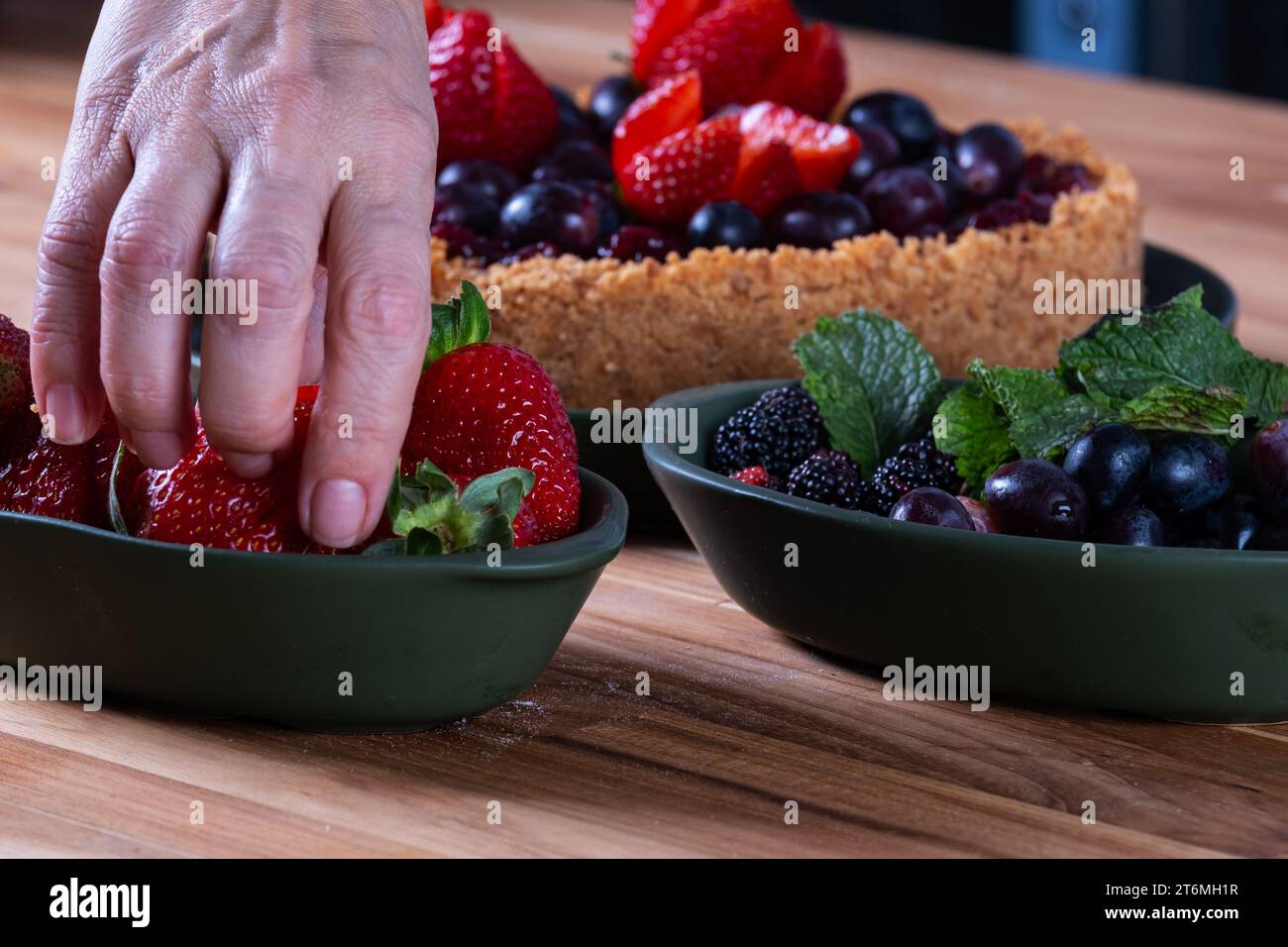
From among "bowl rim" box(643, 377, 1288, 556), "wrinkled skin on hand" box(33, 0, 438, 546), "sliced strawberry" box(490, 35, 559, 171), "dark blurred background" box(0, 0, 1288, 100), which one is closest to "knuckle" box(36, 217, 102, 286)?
"wrinkled skin on hand" box(33, 0, 438, 546)

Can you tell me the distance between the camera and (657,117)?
51.1 inches

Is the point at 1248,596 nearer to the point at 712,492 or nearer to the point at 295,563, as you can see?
the point at 712,492

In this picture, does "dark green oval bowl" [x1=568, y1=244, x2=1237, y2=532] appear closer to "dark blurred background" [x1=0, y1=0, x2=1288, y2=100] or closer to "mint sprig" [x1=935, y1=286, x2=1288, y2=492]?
"mint sprig" [x1=935, y1=286, x2=1288, y2=492]

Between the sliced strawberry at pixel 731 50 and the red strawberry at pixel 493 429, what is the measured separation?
2.23 ft

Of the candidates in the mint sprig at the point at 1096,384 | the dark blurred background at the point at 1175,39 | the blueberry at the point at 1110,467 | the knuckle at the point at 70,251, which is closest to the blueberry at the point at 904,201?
the mint sprig at the point at 1096,384

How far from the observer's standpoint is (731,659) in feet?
2.92

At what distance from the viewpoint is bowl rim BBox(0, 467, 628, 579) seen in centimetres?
71

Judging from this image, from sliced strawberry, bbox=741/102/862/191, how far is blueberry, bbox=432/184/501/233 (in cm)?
19

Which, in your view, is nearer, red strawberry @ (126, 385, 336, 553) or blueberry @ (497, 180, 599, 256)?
red strawberry @ (126, 385, 336, 553)

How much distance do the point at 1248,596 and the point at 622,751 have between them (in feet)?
0.91

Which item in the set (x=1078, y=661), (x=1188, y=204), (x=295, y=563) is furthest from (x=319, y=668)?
(x=1188, y=204)

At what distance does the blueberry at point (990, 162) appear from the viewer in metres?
1.34

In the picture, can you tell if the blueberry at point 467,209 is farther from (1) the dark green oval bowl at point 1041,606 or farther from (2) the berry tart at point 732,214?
(1) the dark green oval bowl at point 1041,606

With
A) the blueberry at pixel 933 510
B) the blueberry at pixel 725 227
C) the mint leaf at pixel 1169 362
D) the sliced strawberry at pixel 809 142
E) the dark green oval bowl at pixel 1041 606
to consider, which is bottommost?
the dark green oval bowl at pixel 1041 606
